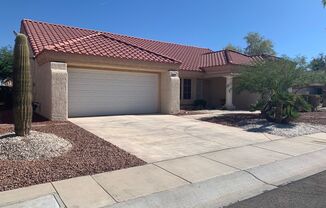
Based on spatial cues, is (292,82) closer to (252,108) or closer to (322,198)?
(252,108)

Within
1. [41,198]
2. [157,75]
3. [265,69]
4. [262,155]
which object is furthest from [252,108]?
[41,198]

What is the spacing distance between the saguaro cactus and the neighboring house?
5.16 meters

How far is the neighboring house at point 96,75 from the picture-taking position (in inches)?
536

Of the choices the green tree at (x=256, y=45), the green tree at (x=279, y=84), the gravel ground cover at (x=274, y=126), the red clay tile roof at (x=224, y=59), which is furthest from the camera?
the green tree at (x=256, y=45)

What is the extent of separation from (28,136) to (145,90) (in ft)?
33.0

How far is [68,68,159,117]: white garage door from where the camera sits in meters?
15.1

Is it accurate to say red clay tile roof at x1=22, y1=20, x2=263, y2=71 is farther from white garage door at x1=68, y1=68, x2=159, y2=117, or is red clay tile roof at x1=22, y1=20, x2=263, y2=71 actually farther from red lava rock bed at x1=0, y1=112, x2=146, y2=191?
red lava rock bed at x1=0, y1=112, x2=146, y2=191

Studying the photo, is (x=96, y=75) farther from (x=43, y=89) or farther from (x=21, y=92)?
(x=21, y=92)

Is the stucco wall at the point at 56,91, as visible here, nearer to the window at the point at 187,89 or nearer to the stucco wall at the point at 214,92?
the window at the point at 187,89

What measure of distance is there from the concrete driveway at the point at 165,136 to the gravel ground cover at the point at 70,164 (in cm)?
63

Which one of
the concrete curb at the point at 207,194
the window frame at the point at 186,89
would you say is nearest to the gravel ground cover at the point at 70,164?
the concrete curb at the point at 207,194

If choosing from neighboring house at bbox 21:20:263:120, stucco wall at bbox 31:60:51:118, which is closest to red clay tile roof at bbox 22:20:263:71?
neighboring house at bbox 21:20:263:120

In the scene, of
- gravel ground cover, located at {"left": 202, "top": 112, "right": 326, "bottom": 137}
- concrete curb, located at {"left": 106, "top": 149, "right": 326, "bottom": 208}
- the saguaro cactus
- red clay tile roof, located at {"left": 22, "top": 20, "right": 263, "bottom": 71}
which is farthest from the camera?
red clay tile roof, located at {"left": 22, "top": 20, "right": 263, "bottom": 71}

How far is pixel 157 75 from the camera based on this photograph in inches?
713
